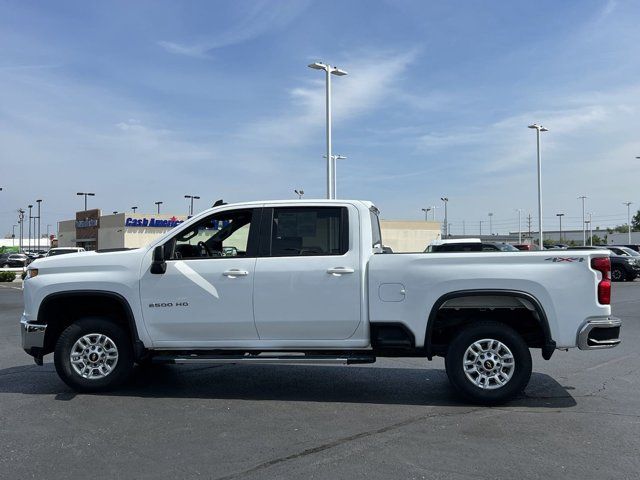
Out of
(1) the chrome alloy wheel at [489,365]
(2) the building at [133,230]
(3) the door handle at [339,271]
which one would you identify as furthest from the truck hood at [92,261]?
(2) the building at [133,230]

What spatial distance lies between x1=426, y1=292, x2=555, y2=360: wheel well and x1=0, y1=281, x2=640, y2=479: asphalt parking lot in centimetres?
62

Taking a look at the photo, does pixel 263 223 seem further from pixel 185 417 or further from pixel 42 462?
pixel 42 462

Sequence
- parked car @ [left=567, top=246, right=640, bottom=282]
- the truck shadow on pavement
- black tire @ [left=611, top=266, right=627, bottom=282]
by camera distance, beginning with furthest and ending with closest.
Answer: black tire @ [left=611, top=266, right=627, bottom=282]
parked car @ [left=567, top=246, right=640, bottom=282]
the truck shadow on pavement

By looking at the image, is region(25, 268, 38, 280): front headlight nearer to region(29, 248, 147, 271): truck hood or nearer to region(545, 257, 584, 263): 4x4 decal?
region(29, 248, 147, 271): truck hood

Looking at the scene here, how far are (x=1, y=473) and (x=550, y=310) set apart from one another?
497 centimetres

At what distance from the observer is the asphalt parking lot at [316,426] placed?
14.5ft

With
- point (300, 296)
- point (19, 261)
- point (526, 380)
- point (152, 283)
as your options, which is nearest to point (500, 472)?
point (526, 380)

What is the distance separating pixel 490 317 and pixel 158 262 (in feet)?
11.9

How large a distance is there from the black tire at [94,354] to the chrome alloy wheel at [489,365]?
3661 millimetres

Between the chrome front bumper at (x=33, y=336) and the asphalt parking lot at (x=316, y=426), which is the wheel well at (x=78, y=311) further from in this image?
the asphalt parking lot at (x=316, y=426)

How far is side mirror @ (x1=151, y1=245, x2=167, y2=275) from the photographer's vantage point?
20.9 ft

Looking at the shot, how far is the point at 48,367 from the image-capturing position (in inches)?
323

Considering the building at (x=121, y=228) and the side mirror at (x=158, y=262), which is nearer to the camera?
the side mirror at (x=158, y=262)

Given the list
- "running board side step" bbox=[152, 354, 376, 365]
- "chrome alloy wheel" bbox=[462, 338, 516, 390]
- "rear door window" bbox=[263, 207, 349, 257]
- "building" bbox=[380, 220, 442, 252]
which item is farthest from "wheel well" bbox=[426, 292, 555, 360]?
"building" bbox=[380, 220, 442, 252]
